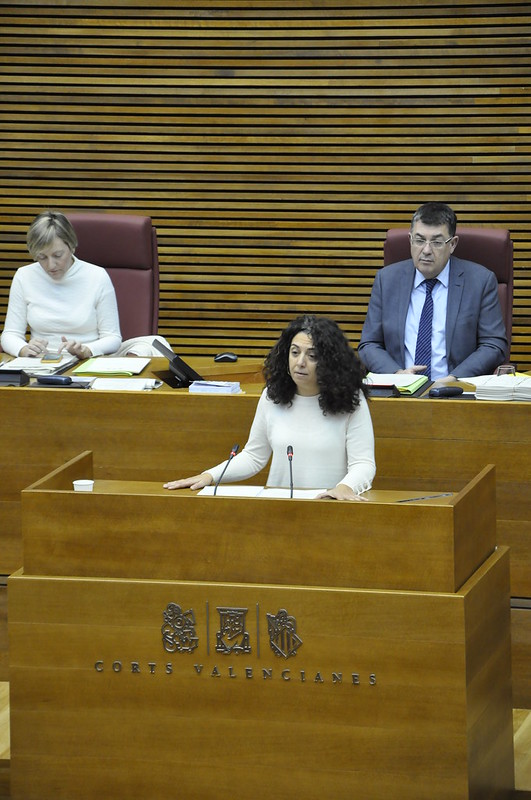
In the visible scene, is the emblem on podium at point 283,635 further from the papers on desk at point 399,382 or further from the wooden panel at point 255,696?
the papers on desk at point 399,382

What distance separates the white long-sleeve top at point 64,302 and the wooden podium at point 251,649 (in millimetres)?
2180

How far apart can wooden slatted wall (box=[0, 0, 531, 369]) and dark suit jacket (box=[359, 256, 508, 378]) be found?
5.47 ft

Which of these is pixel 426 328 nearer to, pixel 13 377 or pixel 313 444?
pixel 313 444

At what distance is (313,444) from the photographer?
3549mm

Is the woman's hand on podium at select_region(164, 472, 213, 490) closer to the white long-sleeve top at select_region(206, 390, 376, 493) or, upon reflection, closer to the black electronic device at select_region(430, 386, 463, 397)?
the white long-sleeve top at select_region(206, 390, 376, 493)

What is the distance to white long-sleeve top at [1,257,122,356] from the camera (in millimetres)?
5113

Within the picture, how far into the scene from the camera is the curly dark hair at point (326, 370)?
3.51 metres

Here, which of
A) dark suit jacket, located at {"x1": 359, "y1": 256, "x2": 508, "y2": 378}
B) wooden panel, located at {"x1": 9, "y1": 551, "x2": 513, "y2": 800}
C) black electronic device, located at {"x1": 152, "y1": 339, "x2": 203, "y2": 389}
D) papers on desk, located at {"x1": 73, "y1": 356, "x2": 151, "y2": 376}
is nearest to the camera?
wooden panel, located at {"x1": 9, "y1": 551, "x2": 513, "y2": 800}

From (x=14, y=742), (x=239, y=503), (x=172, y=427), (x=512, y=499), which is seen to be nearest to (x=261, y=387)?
(x=172, y=427)

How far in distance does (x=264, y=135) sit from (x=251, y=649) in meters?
4.11

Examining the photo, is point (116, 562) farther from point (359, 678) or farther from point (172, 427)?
point (172, 427)

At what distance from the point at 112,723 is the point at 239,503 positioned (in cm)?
63

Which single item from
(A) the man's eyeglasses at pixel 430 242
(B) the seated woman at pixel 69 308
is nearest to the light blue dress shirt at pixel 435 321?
(A) the man's eyeglasses at pixel 430 242

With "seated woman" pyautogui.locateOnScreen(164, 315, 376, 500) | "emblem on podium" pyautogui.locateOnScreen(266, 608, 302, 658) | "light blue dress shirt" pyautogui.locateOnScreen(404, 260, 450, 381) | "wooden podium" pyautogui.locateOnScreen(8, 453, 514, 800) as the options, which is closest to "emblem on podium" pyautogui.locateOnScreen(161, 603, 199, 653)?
"wooden podium" pyautogui.locateOnScreen(8, 453, 514, 800)
